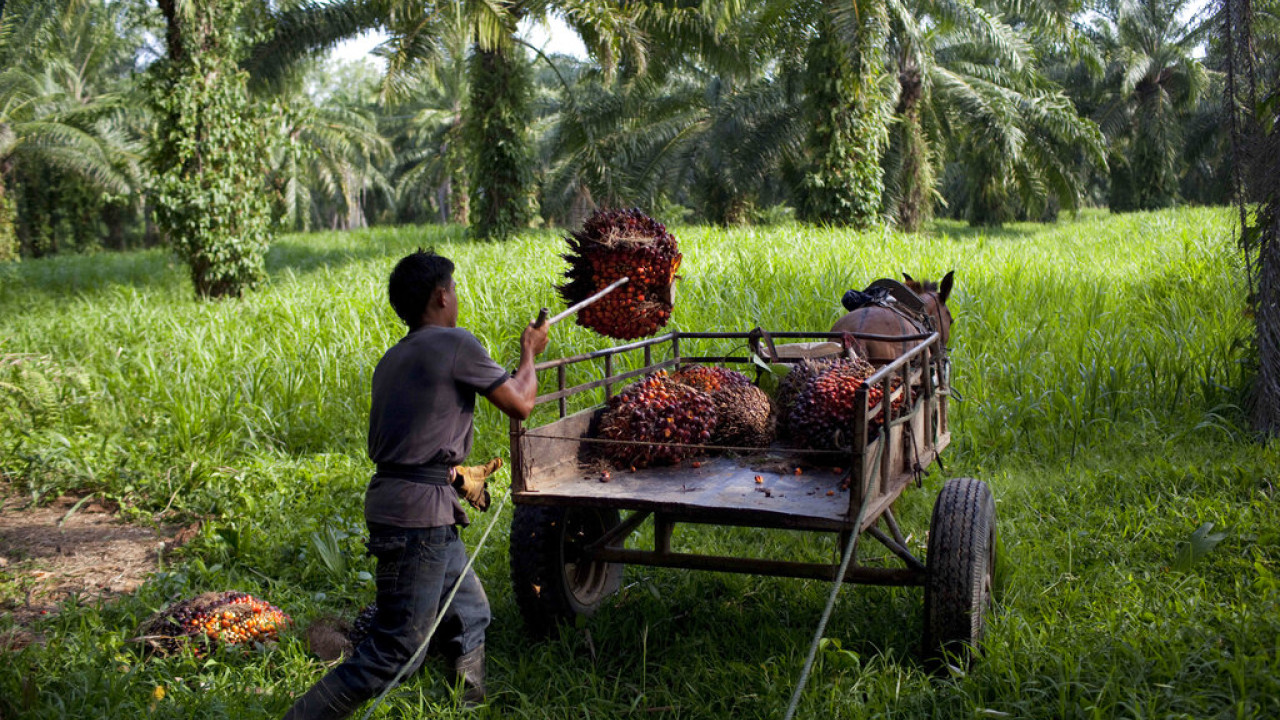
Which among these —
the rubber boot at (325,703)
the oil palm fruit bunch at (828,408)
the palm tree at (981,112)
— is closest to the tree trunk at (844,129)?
the palm tree at (981,112)

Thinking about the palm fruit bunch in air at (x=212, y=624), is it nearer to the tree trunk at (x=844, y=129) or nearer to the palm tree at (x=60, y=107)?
the tree trunk at (x=844, y=129)

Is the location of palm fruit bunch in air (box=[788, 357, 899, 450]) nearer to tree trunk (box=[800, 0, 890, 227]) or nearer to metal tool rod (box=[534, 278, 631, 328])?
metal tool rod (box=[534, 278, 631, 328])

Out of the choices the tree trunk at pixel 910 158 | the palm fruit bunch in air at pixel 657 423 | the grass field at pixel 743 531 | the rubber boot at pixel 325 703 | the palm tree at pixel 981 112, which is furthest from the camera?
the tree trunk at pixel 910 158

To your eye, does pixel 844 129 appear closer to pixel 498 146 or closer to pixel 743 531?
pixel 498 146

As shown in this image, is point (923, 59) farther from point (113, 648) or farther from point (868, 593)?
point (113, 648)

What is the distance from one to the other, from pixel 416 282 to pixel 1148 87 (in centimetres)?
2914

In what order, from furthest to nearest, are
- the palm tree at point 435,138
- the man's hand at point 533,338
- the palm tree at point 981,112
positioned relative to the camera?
the palm tree at point 981,112, the palm tree at point 435,138, the man's hand at point 533,338

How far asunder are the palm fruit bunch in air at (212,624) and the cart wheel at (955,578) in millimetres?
2737

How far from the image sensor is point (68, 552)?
5379 mm

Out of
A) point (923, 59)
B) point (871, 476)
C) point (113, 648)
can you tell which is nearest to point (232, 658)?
point (113, 648)

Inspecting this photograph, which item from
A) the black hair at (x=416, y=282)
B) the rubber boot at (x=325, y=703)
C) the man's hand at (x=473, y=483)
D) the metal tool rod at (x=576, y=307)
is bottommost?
the rubber boot at (x=325, y=703)

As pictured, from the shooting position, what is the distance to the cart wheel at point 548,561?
12.6ft

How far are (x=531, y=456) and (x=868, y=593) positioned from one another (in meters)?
1.87

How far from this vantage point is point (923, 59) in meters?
15.3
